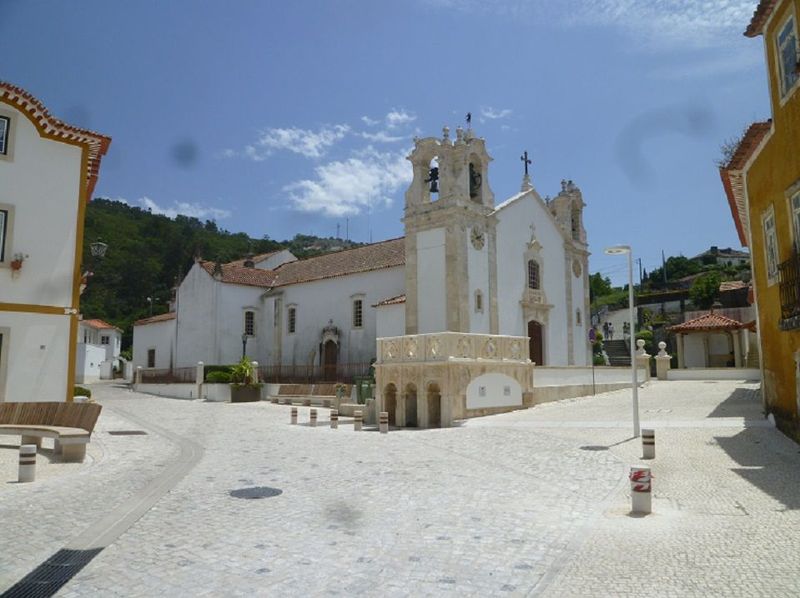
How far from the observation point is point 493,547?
6699 millimetres

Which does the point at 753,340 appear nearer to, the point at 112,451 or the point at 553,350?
the point at 553,350

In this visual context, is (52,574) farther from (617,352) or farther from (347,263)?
(617,352)

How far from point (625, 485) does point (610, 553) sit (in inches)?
146

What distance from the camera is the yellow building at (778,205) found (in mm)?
11828

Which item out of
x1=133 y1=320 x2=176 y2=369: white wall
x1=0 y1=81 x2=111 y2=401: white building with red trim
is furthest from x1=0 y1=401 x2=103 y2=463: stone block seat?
x1=133 y1=320 x2=176 y2=369: white wall

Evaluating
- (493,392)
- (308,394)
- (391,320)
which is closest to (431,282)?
(391,320)

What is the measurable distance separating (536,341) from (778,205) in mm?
20177

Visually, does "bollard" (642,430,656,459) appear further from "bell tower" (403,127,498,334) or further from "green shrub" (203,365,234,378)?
"green shrub" (203,365,234,378)

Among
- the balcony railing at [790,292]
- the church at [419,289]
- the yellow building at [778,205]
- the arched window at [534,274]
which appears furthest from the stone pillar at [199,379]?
the balcony railing at [790,292]

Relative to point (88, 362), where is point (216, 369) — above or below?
below

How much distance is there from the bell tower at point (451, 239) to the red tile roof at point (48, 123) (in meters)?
13.7

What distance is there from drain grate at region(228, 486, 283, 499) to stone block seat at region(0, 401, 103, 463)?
4701mm

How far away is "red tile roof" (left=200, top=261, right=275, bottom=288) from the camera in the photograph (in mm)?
41719

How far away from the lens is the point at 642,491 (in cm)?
801
